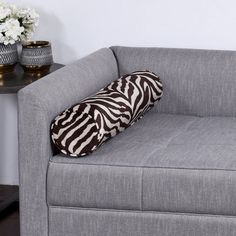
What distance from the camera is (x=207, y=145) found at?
3.04 metres

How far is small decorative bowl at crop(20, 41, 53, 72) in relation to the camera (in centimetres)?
358

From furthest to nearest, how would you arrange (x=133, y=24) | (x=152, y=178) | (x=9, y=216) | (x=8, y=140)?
1. (x=8, y=140)
2. (x=133, y=24)
3. (x=9, y=216)
4. (x=152, y=178)

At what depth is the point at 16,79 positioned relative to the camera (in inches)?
137

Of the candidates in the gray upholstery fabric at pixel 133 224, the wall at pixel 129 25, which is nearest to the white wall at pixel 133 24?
the wall at pixel 129 25

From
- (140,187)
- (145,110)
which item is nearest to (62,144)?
(140,187)

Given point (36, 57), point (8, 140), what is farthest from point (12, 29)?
point (8, 140)

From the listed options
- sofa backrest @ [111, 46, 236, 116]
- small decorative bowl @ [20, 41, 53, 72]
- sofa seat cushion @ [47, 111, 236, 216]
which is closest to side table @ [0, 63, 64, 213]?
small decorative bowl @ [20, 41, 53, 72]

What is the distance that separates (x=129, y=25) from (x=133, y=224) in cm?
124

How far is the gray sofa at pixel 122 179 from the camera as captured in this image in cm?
282

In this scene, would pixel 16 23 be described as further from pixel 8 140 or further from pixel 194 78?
pixel 194 78

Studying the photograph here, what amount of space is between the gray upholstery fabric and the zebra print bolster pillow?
0.80 feet

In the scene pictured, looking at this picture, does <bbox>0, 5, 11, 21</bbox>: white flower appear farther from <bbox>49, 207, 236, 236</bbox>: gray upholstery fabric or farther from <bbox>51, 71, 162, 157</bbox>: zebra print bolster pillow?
<bbox>49, 207, 236, 236</bbox>: gray upholstery fabric

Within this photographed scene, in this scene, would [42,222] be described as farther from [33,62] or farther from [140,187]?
[33,62]

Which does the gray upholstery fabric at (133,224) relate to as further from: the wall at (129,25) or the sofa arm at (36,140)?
the wall at (129,25)
